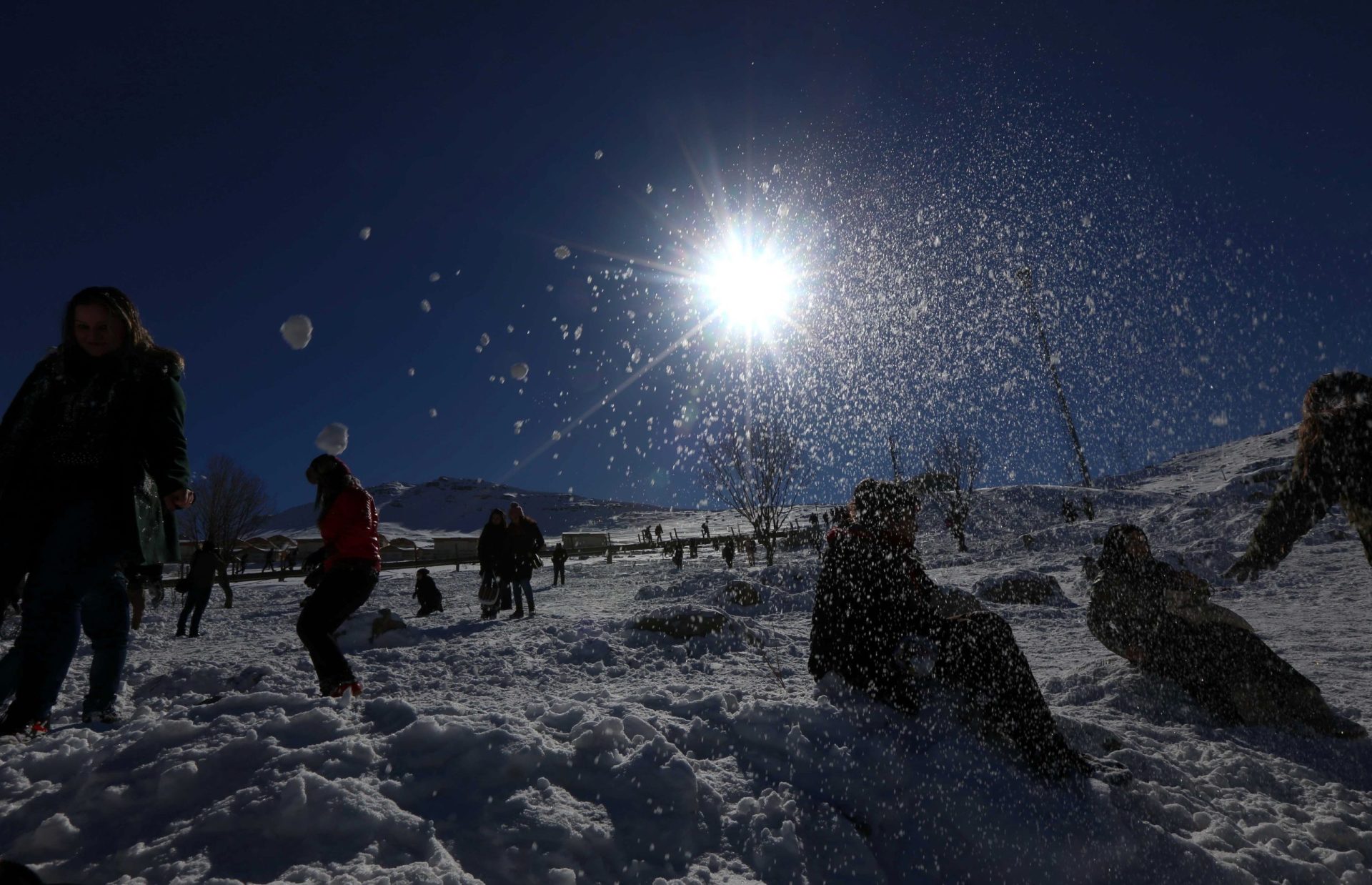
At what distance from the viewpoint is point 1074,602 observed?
31.0 feet

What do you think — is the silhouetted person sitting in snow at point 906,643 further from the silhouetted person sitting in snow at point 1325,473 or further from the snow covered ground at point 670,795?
the silhouetted person sitting in snow at point 1325,473

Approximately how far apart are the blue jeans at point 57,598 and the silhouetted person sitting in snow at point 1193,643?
206 inches

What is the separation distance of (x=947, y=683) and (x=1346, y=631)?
5926 mm

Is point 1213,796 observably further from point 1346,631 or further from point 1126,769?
point 1346,631

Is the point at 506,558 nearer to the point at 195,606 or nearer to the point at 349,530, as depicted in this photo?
the point at 195,606

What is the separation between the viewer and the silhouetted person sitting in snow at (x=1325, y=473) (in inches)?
105

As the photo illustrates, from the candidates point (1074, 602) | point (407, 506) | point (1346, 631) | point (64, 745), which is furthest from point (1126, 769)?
point (407, 506)

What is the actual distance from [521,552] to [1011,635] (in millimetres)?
8242

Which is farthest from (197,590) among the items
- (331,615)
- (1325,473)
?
(1325,473)

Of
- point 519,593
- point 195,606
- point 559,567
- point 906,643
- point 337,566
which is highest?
point 337,566

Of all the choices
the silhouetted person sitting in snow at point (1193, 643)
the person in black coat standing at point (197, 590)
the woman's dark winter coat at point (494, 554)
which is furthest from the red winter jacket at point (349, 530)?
the person in black coat standing at point (197, 590)

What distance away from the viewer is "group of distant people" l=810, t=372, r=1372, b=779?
239 centimetres

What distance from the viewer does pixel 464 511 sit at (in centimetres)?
11419

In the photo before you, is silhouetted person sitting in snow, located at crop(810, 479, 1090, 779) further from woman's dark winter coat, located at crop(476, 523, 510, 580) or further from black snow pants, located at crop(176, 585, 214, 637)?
black snow pants, located at crop(176, 585, 214, 637)
